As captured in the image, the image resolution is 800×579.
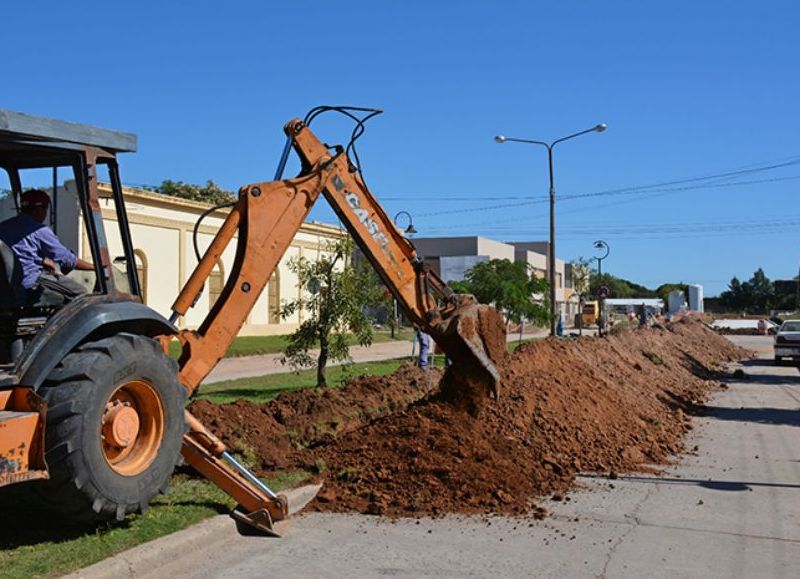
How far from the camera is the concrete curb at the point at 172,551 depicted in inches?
214

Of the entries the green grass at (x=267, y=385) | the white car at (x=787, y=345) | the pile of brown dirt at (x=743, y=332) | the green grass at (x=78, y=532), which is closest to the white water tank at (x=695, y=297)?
the pile of brown dirt at (x=743, y=332)

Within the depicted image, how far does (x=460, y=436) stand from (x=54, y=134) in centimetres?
527

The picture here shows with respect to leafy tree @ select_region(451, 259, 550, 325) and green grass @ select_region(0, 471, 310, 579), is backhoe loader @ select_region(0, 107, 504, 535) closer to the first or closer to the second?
green grass @ select_region(0, 471, 310, 579)

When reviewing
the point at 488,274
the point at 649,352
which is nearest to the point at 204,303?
the point at 488,274

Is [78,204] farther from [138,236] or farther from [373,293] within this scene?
[138,236]

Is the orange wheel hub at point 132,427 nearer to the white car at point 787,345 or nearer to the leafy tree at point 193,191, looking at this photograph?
the white car at point 787,345

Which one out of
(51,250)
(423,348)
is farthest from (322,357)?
(51,250)

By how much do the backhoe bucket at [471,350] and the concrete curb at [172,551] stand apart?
2956mm

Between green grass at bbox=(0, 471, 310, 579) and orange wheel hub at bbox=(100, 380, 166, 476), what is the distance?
0.51m

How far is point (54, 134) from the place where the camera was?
18.9ft

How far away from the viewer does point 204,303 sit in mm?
34781

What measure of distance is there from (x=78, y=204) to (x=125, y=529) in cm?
246

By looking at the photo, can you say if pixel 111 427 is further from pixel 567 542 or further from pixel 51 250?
pixel 567 542

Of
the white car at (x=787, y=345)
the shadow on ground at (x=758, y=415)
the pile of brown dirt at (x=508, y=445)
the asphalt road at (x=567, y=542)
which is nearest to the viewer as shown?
the asphalt road at (x=567, y=542)
